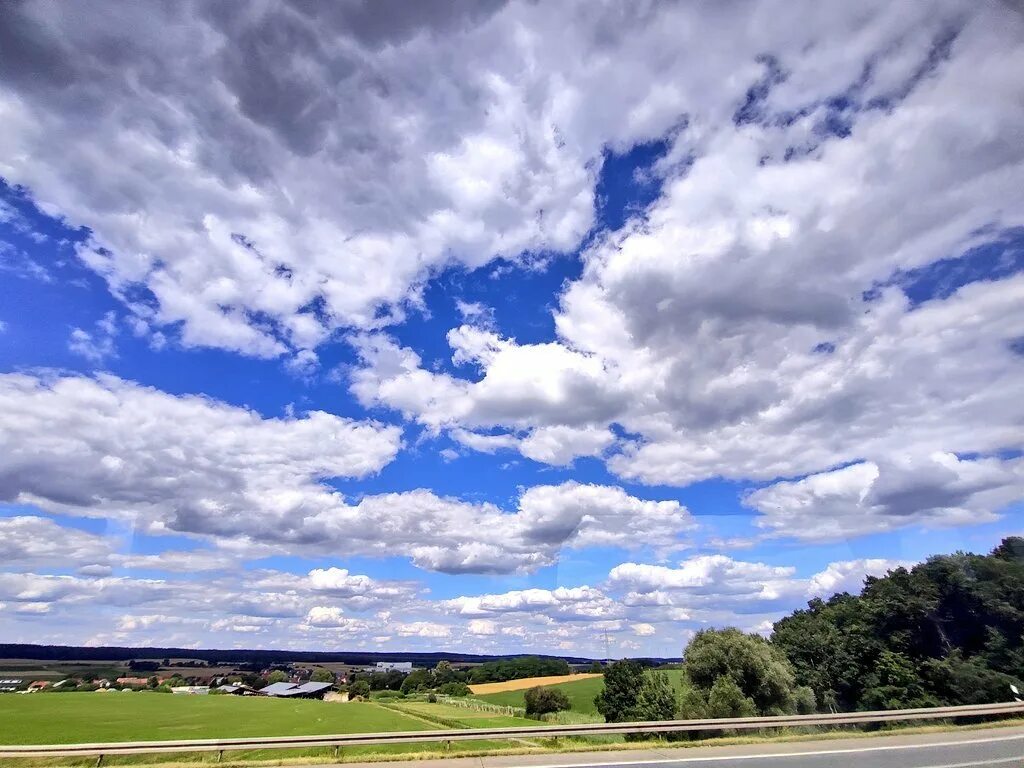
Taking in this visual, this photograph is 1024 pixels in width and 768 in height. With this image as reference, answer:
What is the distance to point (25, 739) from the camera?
98.9ft

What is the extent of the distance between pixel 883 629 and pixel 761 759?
6149 cm

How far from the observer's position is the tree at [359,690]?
87.9 metres

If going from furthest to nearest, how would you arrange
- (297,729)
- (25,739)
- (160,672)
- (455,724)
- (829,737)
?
(160,672) < (455,724) < (297,729) < (25,739) < (829,737)

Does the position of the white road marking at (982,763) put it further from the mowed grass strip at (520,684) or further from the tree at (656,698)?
the mowed grass strip at (520,684)

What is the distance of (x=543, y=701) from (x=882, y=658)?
36.4m

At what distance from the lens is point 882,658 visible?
54.3 metres

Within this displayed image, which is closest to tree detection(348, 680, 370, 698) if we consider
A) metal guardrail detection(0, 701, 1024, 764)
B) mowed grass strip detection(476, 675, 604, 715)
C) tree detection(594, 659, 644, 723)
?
mowed grass strip detection(476, 675, 604, 715)

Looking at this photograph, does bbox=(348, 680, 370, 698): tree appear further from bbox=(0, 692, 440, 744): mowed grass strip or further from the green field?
bbox=(0, 692, 440, 744): mowed grass strip

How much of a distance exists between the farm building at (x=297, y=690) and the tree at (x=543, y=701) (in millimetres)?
36203

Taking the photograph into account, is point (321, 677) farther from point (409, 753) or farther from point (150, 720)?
point (409, 753)


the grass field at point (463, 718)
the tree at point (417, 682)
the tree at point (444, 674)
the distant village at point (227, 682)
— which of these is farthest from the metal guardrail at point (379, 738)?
the tree at point (417, 682)

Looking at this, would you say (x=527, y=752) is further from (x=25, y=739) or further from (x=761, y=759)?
(x=25, y=739)

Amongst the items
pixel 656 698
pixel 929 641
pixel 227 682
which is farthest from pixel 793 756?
pixel 227 682

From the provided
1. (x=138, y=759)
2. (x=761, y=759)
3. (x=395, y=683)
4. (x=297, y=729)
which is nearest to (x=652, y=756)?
(x=761, y=759)
